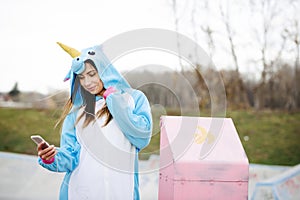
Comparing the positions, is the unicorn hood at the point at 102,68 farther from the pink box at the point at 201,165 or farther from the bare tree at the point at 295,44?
the bare tree at the point at 295,44

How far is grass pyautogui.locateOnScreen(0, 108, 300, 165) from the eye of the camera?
4.53m

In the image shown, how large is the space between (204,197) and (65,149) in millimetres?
648

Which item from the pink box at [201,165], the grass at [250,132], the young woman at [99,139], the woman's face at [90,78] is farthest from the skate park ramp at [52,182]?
the woman's face at [90,78]

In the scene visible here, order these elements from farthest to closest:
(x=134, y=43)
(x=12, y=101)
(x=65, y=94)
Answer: (x=12, y=101), (x=65, y=94), (x=134, y=43)

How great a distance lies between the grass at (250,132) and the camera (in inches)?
178

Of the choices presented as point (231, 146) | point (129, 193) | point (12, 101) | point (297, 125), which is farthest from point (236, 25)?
point (129, 193)

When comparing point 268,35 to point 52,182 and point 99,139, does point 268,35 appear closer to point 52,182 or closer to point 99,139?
point 52,182

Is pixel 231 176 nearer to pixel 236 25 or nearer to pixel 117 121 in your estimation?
pixel 117 121

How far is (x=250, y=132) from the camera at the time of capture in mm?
4832

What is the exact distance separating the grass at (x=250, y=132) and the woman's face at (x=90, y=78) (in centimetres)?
268

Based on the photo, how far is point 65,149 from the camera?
186cm

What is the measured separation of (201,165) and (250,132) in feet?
10.1

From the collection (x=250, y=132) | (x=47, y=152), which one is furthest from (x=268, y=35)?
(x=47, y=152)

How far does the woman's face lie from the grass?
105 inches
